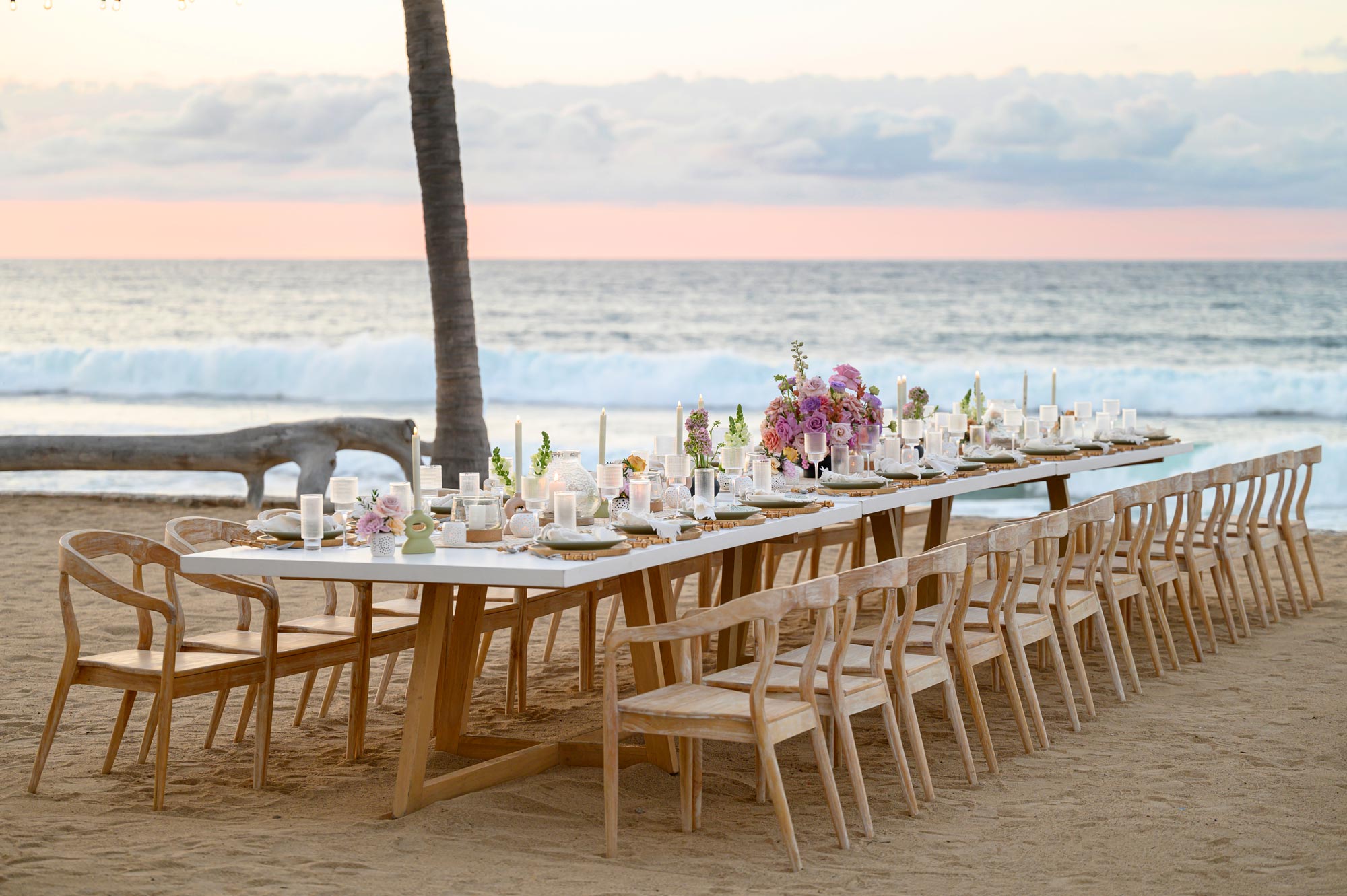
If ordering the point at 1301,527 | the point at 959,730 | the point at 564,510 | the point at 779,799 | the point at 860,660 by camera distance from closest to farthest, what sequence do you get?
1. the point at 779,799
2. the point at 564,510
3. the point at 860,660
4. the point at 959,730
5. the point at 1301,527

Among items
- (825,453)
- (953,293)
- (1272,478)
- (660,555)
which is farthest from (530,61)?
(660,555)

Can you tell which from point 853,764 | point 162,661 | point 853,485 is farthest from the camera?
point 853,485

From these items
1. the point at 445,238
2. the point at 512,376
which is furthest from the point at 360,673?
the point at 512,376

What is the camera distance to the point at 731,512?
5230 mm

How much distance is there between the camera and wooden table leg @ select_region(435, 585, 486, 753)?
5250 mm

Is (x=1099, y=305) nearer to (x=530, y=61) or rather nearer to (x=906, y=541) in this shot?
(x=530, y=61)

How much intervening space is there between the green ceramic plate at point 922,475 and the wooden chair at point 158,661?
2.82 meters

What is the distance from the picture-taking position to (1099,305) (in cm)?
2886

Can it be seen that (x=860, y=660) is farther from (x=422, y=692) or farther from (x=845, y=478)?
(x=845, y=478)

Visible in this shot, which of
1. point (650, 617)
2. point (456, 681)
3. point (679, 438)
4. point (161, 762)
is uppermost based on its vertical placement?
point (679, 438)

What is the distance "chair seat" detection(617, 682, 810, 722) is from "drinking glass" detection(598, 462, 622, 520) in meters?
0.87

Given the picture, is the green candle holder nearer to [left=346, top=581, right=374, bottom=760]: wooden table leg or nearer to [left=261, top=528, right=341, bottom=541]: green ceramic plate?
[left=261, top=528, right=341, bottom=541]: green ceramic plate

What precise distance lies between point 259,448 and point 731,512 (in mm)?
6703

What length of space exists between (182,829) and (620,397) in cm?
2019
